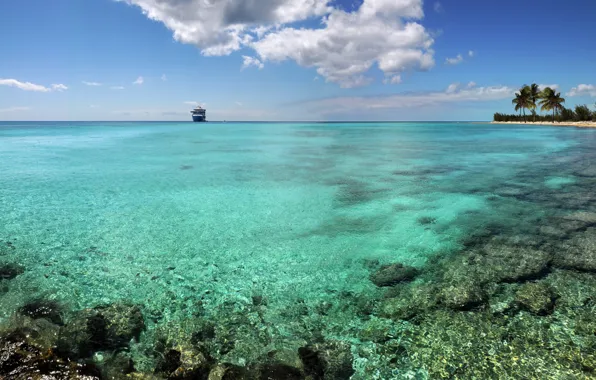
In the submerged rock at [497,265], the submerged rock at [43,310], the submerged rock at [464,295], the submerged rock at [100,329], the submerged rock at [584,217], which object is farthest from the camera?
the submerged rock at [584,217]

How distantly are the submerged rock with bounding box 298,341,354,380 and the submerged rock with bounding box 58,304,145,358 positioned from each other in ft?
8.92

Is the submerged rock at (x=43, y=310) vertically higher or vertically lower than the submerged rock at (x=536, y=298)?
higher

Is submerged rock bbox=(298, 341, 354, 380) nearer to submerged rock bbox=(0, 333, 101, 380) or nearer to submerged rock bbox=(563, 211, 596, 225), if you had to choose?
submerged rock bbox=(0, 333, 101, 380)

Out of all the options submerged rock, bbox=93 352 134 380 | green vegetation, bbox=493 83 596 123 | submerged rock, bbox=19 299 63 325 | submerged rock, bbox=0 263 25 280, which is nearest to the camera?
submerged rock, bbox=93 352 134 380

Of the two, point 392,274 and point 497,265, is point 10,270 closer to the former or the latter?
point 392,274

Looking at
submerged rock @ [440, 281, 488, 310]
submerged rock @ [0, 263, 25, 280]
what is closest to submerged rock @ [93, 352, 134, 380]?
submerged rock @ [0, 263, 25, 280]

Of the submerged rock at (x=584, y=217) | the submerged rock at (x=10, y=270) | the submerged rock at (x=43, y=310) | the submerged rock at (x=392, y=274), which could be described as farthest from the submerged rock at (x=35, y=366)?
the submerged rock at (x=584, y=217)

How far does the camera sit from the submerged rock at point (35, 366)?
4207 millimetres

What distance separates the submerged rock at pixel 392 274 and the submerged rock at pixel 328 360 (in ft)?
7.18

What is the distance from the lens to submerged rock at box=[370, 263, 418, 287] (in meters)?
6.95

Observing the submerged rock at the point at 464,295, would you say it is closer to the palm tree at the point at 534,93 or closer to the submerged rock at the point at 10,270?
the submerged rock at the point at 10,270

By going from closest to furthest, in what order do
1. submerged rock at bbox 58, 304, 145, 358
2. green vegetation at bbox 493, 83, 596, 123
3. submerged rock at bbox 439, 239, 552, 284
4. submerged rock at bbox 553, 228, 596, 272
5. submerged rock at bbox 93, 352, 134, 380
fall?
submerged rock at bbox 93, 352, 134, 380
submerged rock at bbox 58, 304, 145, 358
submerged rock at bbox 439, 239, 552, 284
submerged rock at bbox 553, 228, 596, 272
green vegetation at bbox 493, 83, 596, 123

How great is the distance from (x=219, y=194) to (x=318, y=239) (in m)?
6.91

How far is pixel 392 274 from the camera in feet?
23.8
